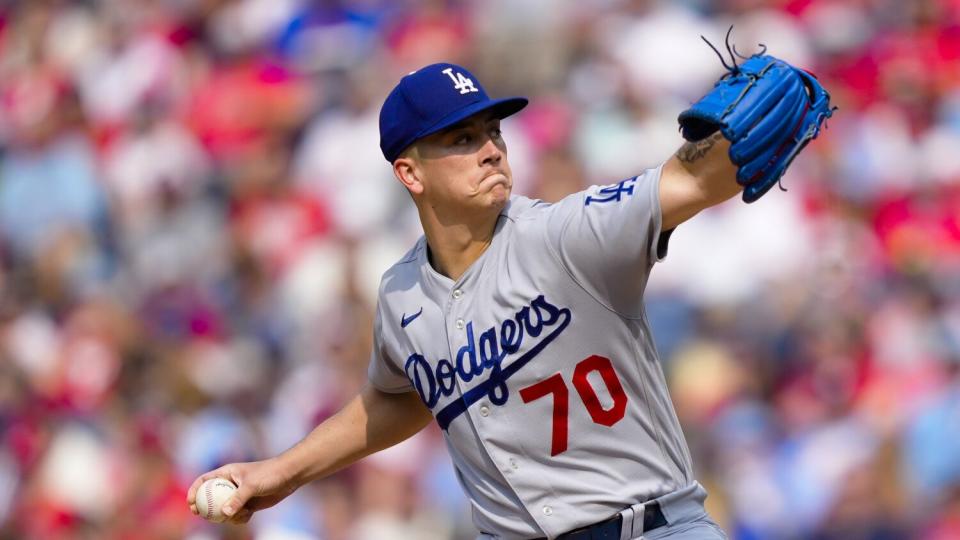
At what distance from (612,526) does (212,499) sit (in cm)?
113

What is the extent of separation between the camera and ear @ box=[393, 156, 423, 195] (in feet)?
12.5

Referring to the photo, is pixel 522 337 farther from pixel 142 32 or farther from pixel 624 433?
pixel 142 32

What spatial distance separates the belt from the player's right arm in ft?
2.60

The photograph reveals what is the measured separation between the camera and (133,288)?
8.99 metres

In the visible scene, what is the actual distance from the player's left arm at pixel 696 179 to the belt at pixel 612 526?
2.45 ft

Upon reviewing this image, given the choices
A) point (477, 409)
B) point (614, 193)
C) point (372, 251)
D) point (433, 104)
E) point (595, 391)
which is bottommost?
point (595, 391)

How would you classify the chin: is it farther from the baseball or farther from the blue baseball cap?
the baseball

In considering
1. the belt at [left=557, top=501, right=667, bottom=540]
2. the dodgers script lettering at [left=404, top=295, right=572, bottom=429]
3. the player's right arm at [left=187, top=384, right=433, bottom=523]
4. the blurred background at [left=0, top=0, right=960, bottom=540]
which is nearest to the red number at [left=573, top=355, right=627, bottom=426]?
the dodgers script lettering at [left=404, top=295, right=572, bottom=429]

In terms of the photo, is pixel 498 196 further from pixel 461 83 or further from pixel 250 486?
pixel 250 486

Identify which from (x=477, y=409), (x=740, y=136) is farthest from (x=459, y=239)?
(x=740, y=136)

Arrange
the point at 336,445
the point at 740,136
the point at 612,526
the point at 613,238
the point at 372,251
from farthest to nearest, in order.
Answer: the point at 372,251, the point at 336,445, the point at 612,526, the point at 613,238, the point at 740,136

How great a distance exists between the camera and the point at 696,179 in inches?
124

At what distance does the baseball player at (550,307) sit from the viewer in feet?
10.4

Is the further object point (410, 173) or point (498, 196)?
point (410, 173)
